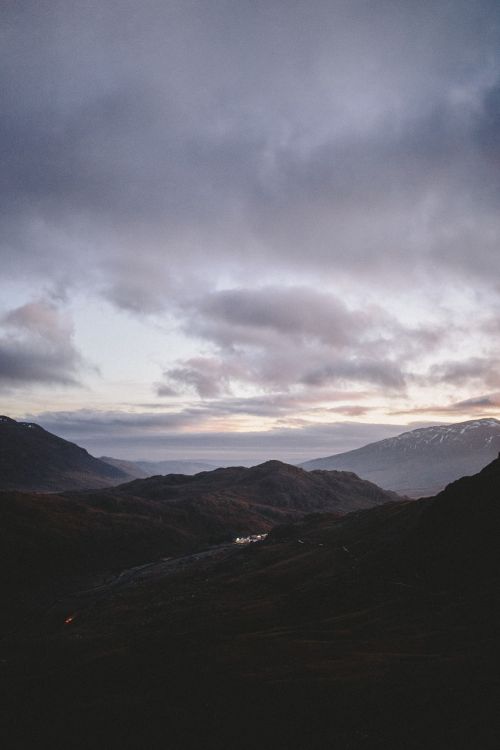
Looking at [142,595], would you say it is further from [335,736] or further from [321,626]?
[335,736]

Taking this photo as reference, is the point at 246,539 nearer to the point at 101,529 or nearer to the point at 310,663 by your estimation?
the point at 101,529

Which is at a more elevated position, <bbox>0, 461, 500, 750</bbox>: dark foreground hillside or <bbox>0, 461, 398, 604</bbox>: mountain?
<bbox>0, 461, 500, 750</bbox>: dark foreground hillside

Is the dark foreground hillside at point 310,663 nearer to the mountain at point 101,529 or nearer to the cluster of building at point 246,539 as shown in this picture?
the mountain at point 101,529

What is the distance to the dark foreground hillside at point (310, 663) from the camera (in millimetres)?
15078

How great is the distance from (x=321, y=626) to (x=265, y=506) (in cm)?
16553

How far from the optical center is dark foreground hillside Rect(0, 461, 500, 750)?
15.1m

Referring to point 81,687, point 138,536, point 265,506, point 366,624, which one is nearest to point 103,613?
point 81,687

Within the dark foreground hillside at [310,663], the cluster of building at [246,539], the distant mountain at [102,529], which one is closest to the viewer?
the dark foreground hillside at [310,663]

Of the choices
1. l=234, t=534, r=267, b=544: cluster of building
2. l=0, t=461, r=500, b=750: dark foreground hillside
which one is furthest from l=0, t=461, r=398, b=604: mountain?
l=0, t=461, r=500, b=750: dark foreground hillside

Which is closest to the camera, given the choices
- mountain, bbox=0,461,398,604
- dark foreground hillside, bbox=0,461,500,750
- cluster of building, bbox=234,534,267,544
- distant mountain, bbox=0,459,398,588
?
dark foreground hillside, bbox=0,461,500,750

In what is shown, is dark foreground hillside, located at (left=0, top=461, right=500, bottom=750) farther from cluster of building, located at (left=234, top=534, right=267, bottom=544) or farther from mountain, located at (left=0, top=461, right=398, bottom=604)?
cluster of building, located at (left=234, top=534, right=267, bottom=544)

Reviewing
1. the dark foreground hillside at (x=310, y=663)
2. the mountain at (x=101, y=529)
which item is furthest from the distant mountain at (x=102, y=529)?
the dark foreground hillside at (x=310, y=663)

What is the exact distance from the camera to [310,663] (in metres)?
21.8

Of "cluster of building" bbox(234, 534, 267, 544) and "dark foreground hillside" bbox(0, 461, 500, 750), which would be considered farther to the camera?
"cluster of building" bbox(234, 534, 267, 544)
